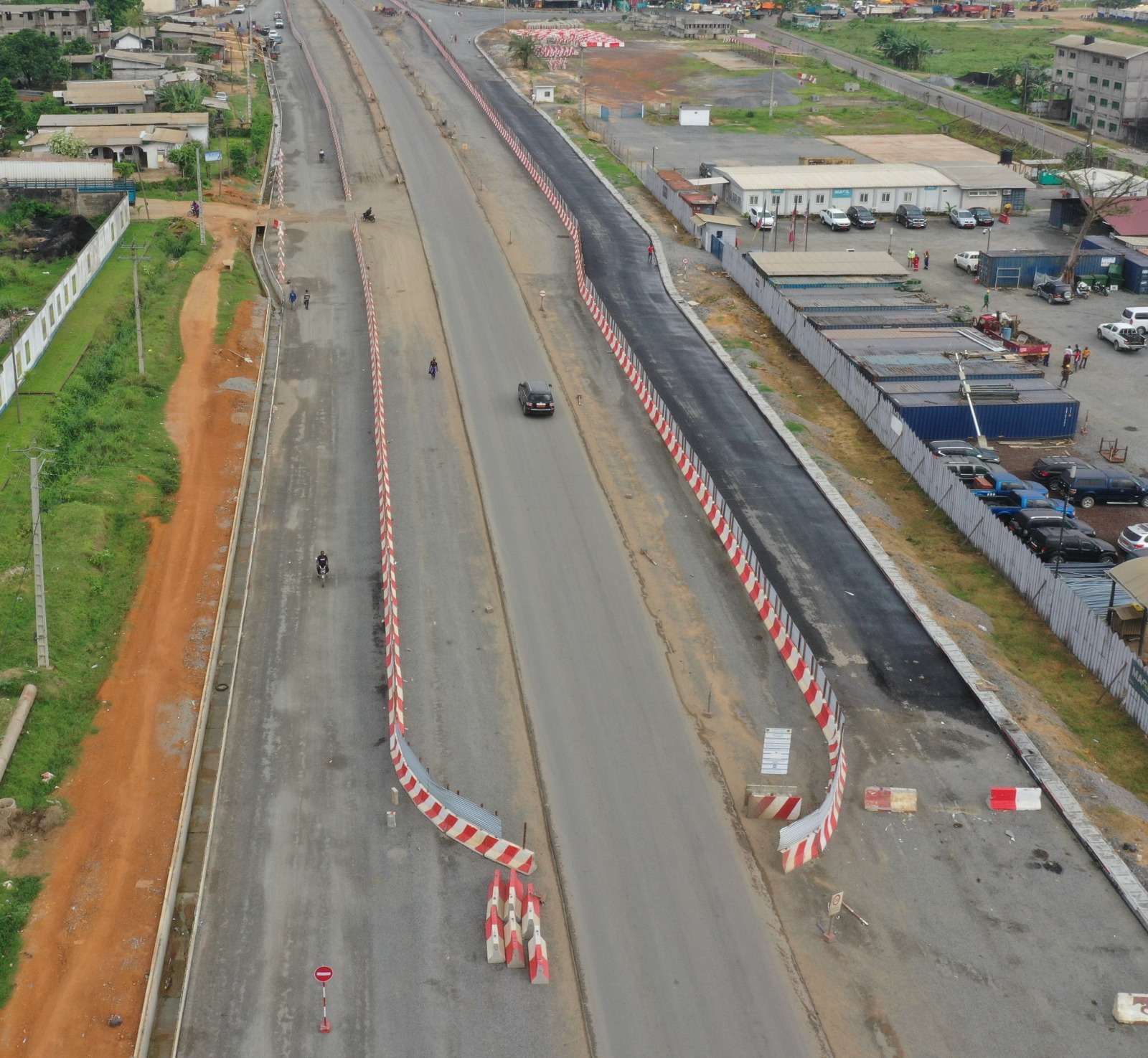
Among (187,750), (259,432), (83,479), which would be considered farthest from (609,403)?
(187,750)

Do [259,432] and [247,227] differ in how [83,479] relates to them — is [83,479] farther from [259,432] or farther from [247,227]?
[247,227]

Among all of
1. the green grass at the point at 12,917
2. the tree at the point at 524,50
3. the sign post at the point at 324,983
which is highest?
the tree at the point at 524,50

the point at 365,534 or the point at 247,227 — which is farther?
the point at 247,227

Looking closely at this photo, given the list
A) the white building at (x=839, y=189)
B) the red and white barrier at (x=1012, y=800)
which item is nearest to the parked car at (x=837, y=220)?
the white building at (x=839, y=189)

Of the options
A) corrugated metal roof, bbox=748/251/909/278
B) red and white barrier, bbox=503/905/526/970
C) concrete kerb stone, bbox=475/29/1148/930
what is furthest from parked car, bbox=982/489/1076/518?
corrugated metal roof, bbox=748/251/909/278

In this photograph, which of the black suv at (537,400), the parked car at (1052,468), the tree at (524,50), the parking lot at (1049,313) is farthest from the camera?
the tree at (524,50)

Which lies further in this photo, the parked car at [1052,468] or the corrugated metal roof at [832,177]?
the corrugated metal roof at [832,177]

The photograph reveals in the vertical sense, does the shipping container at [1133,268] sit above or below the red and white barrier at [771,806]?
above

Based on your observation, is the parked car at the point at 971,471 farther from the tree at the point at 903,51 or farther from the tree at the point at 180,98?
the tree at the point at 903,51
